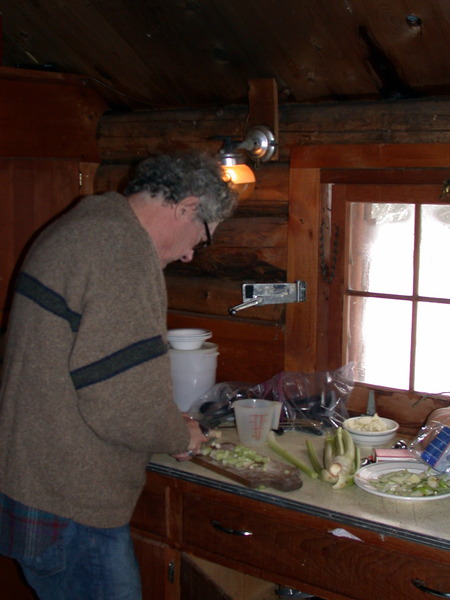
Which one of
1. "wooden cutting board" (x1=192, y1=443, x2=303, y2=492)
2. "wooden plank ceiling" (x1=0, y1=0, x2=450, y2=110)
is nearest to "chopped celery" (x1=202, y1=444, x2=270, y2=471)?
"wooden cutting board" (x1=192, y1=443, x2=303, y2=492)

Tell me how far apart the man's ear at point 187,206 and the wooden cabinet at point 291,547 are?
0.75 m

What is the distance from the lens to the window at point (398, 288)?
7.51ft

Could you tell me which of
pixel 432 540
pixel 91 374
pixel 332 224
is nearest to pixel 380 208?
pixel 332 224

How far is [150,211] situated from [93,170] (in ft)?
4.31

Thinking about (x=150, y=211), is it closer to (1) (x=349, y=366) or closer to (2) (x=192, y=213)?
(2) (x=192, y=213)

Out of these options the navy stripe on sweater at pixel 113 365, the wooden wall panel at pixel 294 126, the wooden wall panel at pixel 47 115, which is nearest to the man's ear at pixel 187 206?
the navy stripe on sweater at pixel 113 365

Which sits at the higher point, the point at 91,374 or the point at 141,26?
the point at 141,26

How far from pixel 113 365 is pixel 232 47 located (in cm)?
120

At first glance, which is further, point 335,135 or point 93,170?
point 93,170

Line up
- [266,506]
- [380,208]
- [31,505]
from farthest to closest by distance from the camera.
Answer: [380,208]
[266,506]
[31,505]

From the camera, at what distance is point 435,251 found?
2289 millimetres

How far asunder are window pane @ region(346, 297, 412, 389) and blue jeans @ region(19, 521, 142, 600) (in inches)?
42.1

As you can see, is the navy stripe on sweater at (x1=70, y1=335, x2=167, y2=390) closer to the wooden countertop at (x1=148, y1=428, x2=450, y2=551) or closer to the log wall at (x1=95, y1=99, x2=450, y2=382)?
the wooden countertop at (x1=148, y1=428, x2=450, y2=551)

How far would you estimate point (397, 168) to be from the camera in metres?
2.23
